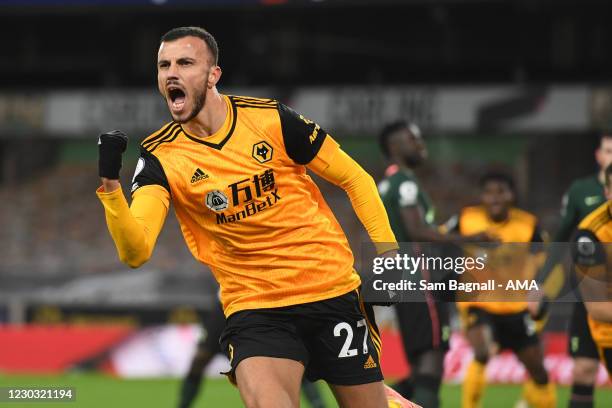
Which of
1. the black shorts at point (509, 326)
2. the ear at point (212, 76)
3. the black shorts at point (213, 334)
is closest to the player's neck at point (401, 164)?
the black shorts at point (509, 326)

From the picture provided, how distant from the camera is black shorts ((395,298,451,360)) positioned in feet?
24.2

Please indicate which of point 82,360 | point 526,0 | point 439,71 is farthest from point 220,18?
point 82,360

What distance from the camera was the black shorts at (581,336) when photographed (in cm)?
715

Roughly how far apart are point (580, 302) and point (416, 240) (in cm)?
121

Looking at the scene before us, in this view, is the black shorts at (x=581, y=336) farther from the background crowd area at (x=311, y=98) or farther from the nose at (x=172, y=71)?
the background crowd area at (x=311, y=98)

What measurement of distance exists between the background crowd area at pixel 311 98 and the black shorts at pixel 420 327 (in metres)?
10.8

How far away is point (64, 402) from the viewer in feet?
35.6

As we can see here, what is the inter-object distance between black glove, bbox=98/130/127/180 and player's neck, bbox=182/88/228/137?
0.67m

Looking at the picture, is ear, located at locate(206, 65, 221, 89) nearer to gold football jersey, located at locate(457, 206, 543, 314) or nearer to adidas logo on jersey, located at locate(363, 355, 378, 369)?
adidas logo on jersey, located at locate(363, 355, 378, 369)

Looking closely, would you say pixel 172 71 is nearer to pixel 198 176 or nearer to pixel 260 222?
pixel 198 176

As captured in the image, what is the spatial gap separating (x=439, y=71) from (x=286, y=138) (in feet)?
50.9

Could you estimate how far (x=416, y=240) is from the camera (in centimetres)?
756

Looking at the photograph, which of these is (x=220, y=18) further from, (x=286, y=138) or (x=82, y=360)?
(x=286, y=138)

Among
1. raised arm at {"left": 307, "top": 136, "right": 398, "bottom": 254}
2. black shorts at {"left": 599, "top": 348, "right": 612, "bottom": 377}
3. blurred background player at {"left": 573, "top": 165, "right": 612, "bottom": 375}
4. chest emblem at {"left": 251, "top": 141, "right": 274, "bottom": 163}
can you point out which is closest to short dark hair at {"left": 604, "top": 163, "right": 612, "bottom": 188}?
blurred background player at {"left": 573, "top": 165, "right": 612, "bottom": 375}
